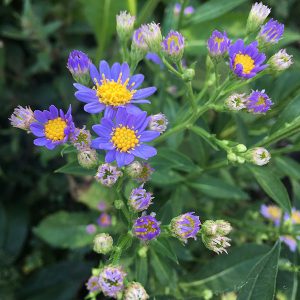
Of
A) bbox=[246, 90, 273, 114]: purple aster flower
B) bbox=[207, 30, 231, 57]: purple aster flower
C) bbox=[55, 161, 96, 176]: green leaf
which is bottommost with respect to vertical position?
bbox=[55, 161, 96, 176]: green leaf

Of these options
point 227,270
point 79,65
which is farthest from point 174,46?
point 227,270

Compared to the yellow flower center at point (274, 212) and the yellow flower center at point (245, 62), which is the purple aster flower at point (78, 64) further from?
the yellow flower center at point (274, 212)

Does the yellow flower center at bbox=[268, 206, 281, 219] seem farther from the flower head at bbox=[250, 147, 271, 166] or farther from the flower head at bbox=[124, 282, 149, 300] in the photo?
the flower head at bbox=[124, 282, 149, 300]

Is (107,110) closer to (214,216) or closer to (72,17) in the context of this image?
(214,216)

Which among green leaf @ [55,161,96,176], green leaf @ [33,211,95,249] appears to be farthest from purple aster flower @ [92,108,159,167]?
green leaf @ [33,211,95,249]

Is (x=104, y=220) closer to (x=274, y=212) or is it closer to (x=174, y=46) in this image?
(x=274, y=212)

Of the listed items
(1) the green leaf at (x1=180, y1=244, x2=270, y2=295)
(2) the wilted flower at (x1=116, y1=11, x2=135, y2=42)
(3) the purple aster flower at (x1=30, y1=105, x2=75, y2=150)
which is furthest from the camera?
(1) the green leaf at (x1=180, y1=244, x2=270, y2=295)

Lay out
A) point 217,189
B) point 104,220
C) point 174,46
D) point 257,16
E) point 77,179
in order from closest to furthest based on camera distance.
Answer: point 174,46 → point 257,16 → point 217,189 → point 104,220 → point 77,179
